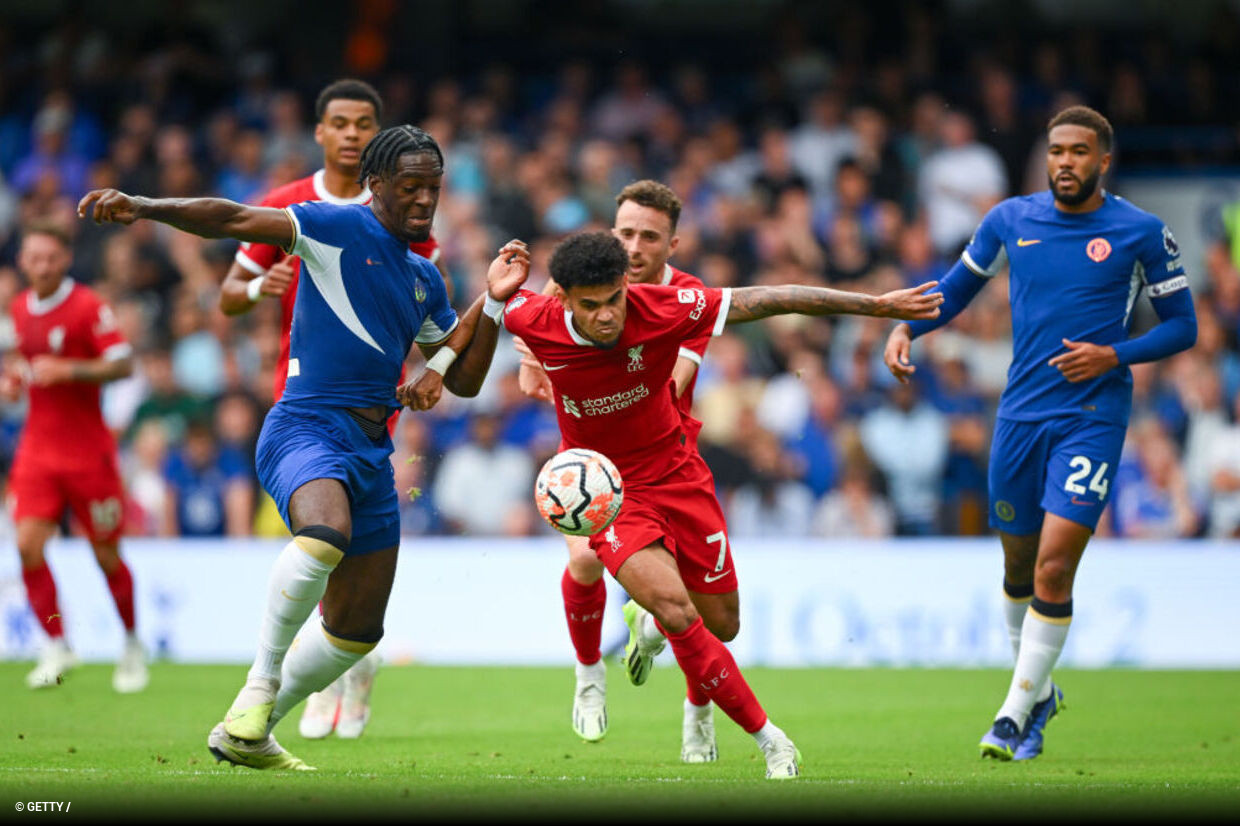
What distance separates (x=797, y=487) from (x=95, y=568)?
6618mm

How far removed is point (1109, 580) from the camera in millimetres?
14031

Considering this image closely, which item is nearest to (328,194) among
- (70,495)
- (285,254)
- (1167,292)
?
(285,254)

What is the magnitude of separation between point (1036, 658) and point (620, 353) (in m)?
2.80

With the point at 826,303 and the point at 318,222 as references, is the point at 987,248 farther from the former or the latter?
the point at 318,222

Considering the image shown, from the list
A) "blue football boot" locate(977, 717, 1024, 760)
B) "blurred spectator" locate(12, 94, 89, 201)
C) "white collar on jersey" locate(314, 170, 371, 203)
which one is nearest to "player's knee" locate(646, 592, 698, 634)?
"blue football boot" locate(977, 717, 1024, 760)

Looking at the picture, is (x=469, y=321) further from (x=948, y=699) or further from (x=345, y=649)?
(x=948, y=699)

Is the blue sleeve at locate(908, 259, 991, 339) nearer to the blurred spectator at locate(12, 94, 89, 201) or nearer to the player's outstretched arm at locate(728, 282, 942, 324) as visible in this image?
the player's outstretched arm at locate(728, 282, 942, 324)

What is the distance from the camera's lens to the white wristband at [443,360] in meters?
7.64

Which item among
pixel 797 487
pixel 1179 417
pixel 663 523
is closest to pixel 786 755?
pixel 663 523

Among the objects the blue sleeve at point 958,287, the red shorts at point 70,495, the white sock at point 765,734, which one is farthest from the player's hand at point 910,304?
the red shorts at point 70,495

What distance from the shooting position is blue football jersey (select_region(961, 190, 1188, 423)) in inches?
336

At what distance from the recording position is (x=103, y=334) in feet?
39.1

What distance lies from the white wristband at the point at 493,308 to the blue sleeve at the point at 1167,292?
10.7 ft

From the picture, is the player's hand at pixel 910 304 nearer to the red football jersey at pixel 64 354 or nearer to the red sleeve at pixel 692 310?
the red sleeve at pixel 692 310
